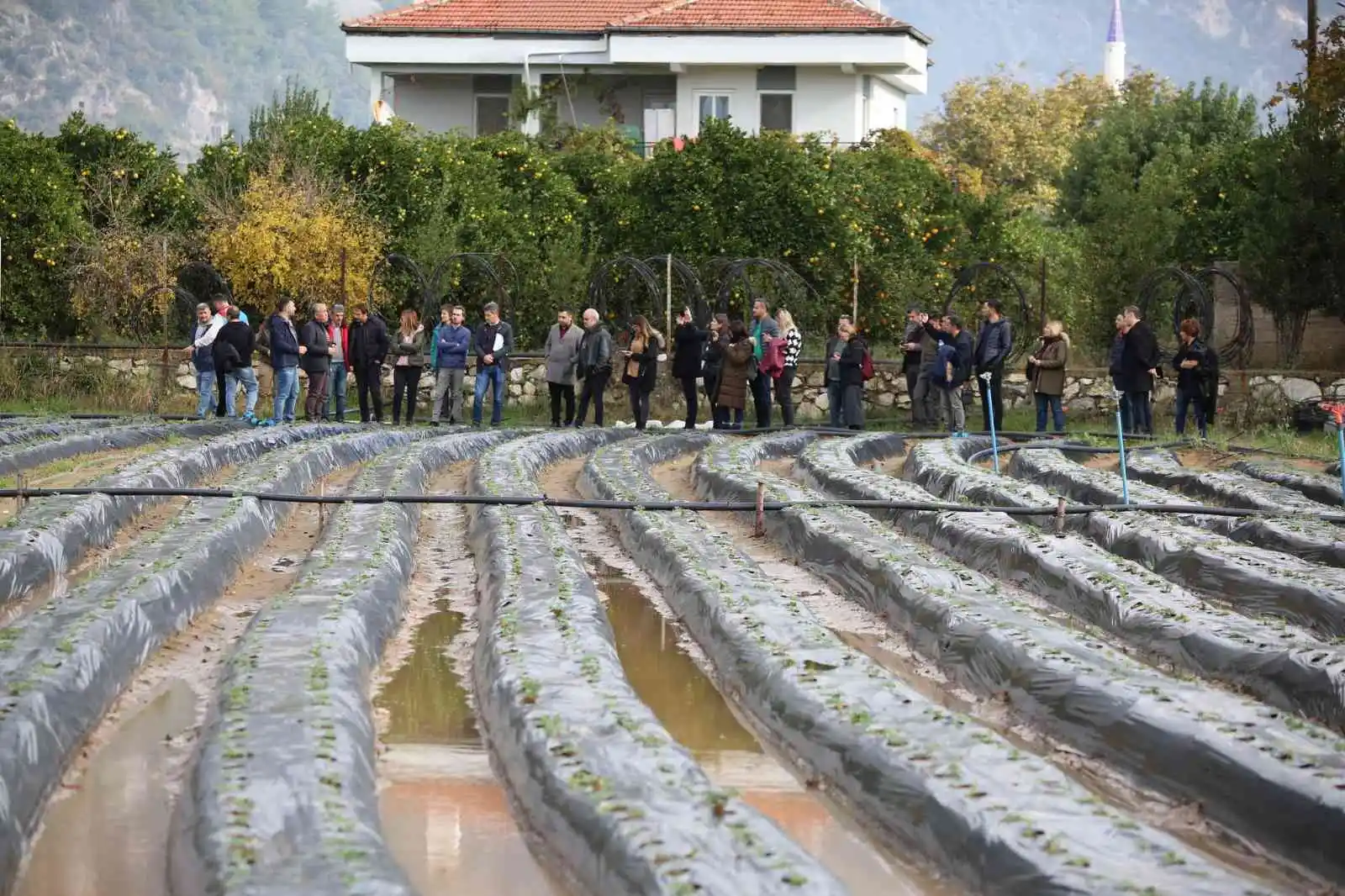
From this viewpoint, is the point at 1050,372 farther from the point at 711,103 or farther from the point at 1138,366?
the point at 711,103

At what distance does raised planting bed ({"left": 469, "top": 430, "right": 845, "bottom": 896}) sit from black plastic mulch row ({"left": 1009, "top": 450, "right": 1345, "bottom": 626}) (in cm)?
310

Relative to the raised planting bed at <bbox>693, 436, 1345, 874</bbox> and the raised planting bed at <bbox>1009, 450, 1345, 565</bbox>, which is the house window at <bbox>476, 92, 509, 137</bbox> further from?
the raised planting bed at <bbox>693, 436, 1345, 874</bbox>

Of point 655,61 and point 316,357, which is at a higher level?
point 655,61

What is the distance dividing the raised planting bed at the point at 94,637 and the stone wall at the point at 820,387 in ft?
35.9

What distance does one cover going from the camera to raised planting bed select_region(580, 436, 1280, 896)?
477cm

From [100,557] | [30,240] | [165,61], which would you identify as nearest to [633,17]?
[30,240]

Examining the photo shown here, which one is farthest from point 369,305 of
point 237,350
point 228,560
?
point 228,560

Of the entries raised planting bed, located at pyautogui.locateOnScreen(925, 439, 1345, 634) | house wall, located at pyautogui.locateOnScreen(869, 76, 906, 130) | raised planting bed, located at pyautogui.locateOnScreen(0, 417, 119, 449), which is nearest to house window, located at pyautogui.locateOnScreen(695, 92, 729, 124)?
house wall, located at pyautogui.locateOnScreen(869, 76, 906, 130)

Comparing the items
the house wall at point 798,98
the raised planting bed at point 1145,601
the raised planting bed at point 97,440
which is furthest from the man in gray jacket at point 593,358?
the house wall at point 798,98

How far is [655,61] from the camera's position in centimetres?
3812

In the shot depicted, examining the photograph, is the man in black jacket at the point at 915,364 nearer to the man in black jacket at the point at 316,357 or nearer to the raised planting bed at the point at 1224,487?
the raised planting bed at the point at 1224,487

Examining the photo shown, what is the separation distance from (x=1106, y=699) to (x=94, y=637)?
3.68 metres

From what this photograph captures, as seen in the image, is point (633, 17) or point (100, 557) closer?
point (100, 557)

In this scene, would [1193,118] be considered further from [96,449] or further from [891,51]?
[96,449]
